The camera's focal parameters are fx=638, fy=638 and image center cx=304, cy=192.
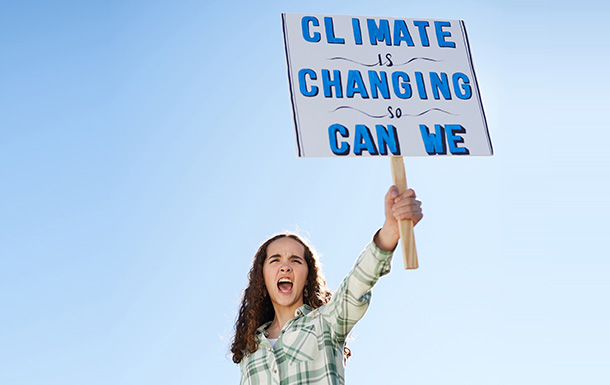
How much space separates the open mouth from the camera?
384 centimetres

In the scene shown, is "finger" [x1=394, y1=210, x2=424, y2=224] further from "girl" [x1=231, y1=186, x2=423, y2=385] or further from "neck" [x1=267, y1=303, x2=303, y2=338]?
"neck" [x1=267, y1=303, x2=303, y2=338]

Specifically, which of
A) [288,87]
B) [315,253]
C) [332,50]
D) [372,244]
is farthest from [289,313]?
[332,50]

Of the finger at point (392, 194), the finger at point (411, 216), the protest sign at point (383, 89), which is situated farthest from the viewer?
the protest sign at point (383, 89)

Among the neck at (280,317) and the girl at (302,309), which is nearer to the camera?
the girl at (302,309)

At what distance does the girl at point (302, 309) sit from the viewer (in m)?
3.27

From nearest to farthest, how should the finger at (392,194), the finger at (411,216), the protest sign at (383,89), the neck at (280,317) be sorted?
the finger at (411,216)
the finger at (392,194)
the protest sign at (383,89)
the neck at (280,317)

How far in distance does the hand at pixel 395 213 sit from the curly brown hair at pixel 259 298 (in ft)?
2.59

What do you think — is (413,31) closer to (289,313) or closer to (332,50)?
(332,50)

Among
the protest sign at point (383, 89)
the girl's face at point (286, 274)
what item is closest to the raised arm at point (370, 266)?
the protest sign at point (383, 89)

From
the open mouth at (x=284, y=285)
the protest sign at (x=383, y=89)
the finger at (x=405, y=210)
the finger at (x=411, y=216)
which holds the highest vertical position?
the protest sign at (x=383, y=89)

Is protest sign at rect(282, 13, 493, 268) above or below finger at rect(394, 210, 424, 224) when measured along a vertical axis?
above

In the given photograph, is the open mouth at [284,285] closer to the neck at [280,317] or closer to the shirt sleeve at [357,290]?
the neck at [280,317]

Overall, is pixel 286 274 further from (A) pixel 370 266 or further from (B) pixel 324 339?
(A) pixel 370 266

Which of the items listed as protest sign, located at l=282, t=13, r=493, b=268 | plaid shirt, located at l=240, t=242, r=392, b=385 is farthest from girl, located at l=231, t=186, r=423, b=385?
protest sign, located at l=282, t=13, r=493, b=268
